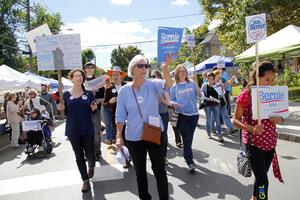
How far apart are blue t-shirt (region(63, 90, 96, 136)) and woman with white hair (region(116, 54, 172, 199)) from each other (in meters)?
1.14

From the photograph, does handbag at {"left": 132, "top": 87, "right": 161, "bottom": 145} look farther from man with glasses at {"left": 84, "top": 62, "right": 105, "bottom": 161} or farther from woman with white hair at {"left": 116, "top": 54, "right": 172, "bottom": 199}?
man with glasses at {"left": 84, "top": 62, "right": 105, "bottom": 161}

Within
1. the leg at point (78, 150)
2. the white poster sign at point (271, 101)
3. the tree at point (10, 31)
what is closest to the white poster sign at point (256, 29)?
the white poster sign at point (271, 101)

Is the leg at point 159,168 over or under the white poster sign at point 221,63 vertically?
under

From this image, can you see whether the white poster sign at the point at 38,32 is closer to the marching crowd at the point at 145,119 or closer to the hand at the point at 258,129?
the marching crowd at the point at 145,119

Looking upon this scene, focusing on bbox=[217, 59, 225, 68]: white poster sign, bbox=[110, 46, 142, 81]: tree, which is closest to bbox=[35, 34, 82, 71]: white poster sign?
bbox=[217, 59, 225, 68]: white poster sign

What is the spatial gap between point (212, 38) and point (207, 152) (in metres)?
35.5

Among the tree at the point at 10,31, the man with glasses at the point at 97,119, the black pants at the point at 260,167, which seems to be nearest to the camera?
the black pants at the point at 260,167

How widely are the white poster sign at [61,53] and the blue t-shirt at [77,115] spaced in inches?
95.8

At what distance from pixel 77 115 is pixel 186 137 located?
6.75ft

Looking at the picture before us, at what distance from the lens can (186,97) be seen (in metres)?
4.40

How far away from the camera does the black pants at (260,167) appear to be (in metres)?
2.46

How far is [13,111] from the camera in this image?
754 centimetres

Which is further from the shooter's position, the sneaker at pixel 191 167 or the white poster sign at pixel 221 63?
the white poster sign at pixel 221 63

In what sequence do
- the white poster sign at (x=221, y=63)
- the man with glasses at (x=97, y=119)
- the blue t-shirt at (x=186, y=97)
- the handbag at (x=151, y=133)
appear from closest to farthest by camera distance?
the handbag at (x=151, y=133) < the blue t-shirt at (x=186, y=97) < the man with glasses at (x=97, y=119) < the white poster sign at (x=221, y=63)
